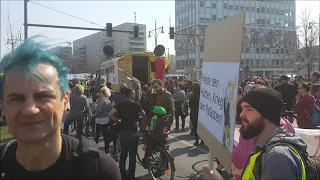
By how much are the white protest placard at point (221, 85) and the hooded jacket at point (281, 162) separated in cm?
27

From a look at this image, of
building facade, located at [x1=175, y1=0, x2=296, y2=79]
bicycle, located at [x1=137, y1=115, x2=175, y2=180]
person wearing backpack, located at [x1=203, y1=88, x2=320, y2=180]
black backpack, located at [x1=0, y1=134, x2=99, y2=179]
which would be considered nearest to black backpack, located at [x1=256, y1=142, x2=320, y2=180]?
person wearing backpack, located at [x1=203, y1=88, x2=320, y2=180]

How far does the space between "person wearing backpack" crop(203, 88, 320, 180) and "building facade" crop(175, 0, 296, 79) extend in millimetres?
60104

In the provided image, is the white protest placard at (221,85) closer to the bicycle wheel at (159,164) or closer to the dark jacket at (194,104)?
the bicycle wheel at (159,164)

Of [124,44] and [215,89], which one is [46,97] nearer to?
[215,89]

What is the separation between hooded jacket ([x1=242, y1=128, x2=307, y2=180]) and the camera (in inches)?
79.1

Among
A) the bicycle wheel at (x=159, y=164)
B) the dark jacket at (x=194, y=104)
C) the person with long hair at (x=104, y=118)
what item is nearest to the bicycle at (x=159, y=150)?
the bicycle wheel at (x=159, y=164)

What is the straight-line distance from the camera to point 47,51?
172 cm

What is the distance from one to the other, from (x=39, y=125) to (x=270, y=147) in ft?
4.84

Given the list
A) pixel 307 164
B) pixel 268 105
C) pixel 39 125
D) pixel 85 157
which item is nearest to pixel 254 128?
pixel 268 105

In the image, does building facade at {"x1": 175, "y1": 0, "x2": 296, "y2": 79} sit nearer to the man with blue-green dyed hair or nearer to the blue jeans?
the blue jeans

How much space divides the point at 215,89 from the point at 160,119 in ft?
11.4

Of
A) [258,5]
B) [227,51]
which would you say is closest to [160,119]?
[227,51]

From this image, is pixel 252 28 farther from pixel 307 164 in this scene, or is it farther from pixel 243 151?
pixel 307 164

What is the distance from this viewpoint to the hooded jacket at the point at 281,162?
2.01 meters
